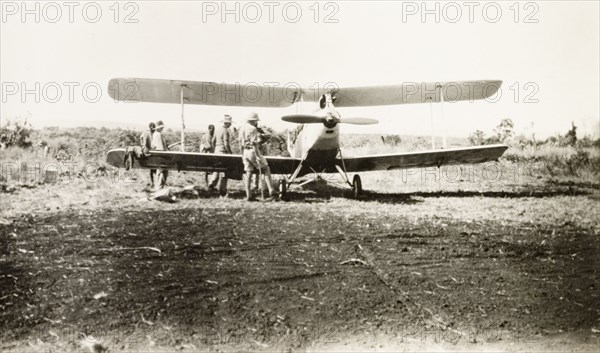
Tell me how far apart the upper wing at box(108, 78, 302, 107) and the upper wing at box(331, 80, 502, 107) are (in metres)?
0.75

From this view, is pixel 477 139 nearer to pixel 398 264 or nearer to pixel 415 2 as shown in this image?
pixel 415 2

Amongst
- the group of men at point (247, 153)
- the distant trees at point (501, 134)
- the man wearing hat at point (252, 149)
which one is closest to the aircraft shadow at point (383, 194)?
the group of men at point (247, 153)

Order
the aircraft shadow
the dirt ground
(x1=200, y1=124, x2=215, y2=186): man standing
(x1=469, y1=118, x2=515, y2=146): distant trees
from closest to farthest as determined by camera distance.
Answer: the dirt ground → the aircraft shadow → (x1=469, y1=118, x2=515, y2=146): distant trees → (x1=200, y1=124, x2=215, y2=186): man standing

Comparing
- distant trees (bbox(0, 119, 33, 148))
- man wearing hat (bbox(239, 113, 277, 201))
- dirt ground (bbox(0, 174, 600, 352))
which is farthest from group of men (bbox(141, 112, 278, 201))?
dirt ground (bbox(0, 174, 600, 352))

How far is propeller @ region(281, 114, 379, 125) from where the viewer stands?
543cm

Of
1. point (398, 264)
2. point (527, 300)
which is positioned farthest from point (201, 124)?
point (527, 300)

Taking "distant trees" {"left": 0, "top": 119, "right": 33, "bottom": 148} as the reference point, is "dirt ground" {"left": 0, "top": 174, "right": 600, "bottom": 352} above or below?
below

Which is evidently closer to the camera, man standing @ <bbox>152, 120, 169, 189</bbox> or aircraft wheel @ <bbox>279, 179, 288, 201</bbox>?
aircraft wheel @ <bbox>279, 179, 288, 201</bbox>

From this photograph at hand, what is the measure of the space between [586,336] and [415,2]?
2950 mm

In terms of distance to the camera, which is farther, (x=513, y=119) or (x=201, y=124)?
(x=201, y=124)

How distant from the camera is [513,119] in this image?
4816 millimetres
